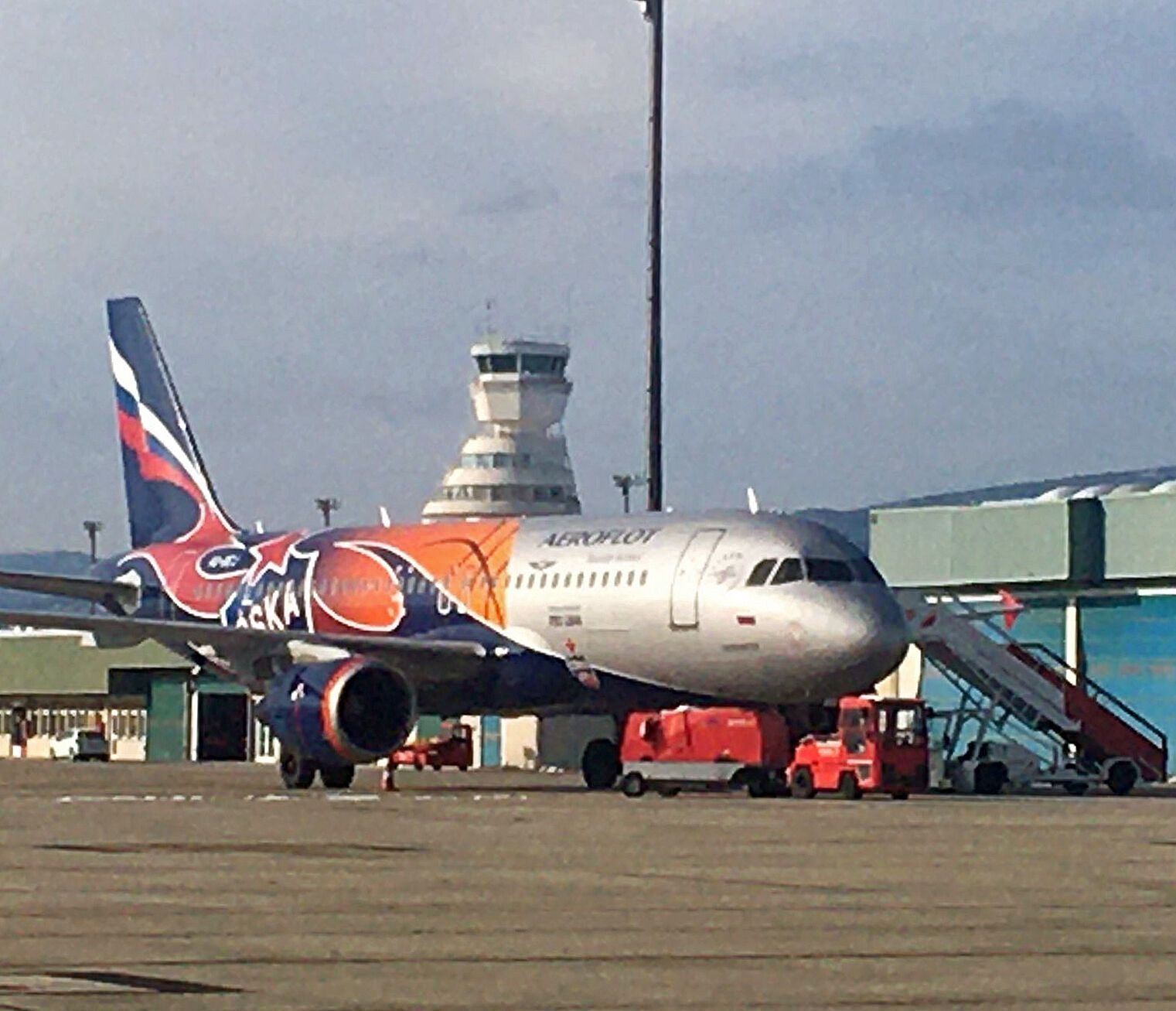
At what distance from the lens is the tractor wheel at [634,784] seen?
44.7 metres

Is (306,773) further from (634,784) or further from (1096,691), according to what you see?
(1096,691)

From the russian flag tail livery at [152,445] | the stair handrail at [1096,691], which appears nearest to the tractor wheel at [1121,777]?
the stair handrail at [1096,691]

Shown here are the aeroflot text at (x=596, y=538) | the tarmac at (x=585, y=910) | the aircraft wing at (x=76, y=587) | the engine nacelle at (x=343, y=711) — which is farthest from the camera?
the aircraft wing at (x=76, y=587)

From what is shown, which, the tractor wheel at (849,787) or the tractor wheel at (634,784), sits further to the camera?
the tractor wheel at (634,784)

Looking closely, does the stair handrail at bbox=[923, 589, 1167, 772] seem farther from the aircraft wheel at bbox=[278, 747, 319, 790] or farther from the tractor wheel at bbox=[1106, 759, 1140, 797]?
the aircraft wheel at bbox=[278, 747, 319, 790]

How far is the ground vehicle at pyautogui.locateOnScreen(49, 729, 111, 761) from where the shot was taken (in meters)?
93.1

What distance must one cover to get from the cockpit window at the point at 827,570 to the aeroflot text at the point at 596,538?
133 inches

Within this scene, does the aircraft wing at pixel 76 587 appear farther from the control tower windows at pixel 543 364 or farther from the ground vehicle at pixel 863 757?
the control tower windows at pixel 543 364

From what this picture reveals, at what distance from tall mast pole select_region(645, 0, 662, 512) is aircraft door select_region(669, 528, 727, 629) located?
1227 cm

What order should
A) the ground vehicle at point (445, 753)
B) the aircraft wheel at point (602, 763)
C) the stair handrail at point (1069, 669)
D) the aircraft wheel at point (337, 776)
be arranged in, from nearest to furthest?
the aircraft wheel at point (337, 776)
the aircraft wheel at point (602, 763)
the stair handrail at point (1069, 669)
the ground vehicle at point (445, 753)

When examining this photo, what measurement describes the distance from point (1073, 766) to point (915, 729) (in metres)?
5.87

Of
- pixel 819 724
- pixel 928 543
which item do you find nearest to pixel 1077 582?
pixel 928 543

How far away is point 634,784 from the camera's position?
44.8 m

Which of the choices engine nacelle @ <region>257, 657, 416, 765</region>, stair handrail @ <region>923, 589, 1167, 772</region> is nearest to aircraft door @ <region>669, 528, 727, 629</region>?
engine nacelle @ <region>257, 657, 416, 765</region>
